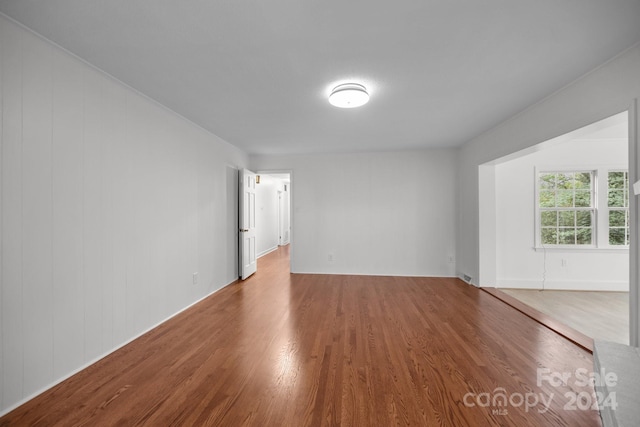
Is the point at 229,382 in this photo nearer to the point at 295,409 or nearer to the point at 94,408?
the point at 295,409

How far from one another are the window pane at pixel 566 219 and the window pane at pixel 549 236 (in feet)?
0.52

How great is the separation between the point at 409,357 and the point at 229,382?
4.69ft

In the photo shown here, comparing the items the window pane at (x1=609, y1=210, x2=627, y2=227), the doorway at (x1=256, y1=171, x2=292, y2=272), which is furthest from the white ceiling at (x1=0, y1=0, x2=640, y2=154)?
the doorway at (x1=256, y1=171, x2=292, y2=272)

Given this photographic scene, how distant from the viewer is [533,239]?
4.20m

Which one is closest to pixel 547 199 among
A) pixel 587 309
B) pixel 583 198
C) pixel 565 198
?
pixel 565 198

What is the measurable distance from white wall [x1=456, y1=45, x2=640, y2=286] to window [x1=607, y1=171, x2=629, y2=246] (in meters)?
2.04

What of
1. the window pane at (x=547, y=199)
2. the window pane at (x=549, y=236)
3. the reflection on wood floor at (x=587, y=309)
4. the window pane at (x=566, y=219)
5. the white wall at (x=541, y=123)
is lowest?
the reflection on wood floor at (x=587, y=309)

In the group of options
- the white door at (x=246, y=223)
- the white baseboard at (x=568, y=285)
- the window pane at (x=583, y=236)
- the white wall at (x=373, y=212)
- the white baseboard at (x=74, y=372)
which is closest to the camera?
the white baseboard at (x=74, y=372)

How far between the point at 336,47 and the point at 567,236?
4.85 metres

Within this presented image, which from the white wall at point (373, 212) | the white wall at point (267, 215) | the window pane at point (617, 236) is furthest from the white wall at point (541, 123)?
the white wall at point (267, 215)

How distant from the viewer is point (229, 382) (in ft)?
5.95

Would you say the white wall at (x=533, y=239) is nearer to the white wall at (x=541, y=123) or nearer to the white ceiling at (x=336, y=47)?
the white wall at (x=541, y=123)

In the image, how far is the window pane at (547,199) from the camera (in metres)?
4.19

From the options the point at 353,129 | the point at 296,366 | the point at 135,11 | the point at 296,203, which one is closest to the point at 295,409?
the point at 296,366
